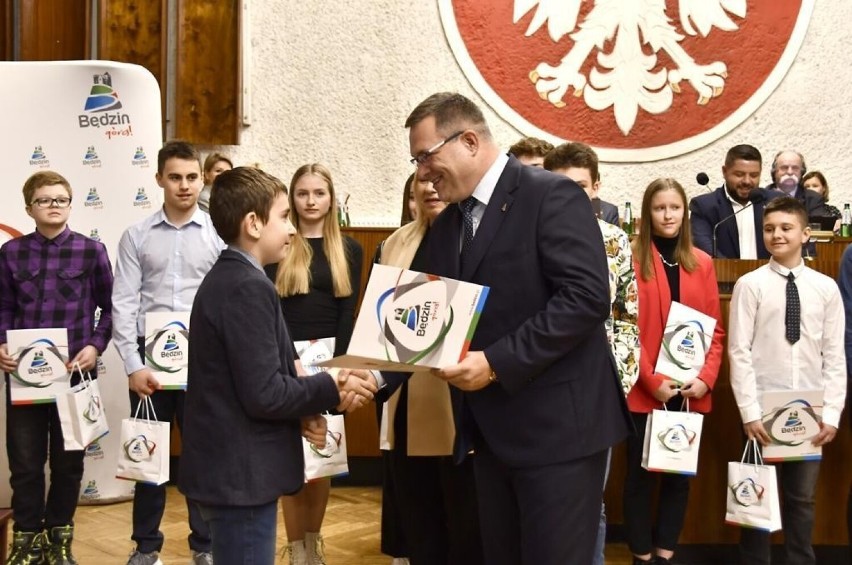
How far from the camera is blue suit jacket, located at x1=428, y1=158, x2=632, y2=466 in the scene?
2.10 m

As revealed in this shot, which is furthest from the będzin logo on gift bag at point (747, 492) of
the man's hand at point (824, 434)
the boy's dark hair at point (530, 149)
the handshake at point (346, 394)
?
the handshake at point (346, 394)

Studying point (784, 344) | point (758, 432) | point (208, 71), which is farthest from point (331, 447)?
point (208, 71)

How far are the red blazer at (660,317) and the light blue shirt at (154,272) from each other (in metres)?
1.71

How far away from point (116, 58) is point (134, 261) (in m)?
2.69

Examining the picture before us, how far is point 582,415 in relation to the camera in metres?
2.16

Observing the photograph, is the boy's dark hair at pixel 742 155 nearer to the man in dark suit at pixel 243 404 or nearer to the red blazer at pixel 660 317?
the red blazer at pixel 660 317

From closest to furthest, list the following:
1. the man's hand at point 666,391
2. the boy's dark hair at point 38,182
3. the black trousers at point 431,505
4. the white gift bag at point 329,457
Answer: the black trousers at point 431,505 < the white gift bag at point 329,457 < the man's hand at point 666,391 < the boy's dark hair at point 38,182

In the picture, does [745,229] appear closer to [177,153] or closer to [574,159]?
[574,159]

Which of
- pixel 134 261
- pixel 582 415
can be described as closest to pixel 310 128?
pixel 134 261

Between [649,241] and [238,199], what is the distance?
2.02 m

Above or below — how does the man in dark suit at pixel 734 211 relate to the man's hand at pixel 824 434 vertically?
above

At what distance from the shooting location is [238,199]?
2396mm

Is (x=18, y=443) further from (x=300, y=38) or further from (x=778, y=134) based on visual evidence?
(x=778, y=134)

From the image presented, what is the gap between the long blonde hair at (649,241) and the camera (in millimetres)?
3879
